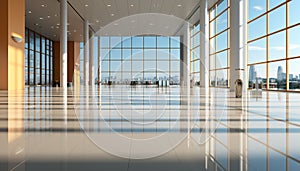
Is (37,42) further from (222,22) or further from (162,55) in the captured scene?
(222,22)

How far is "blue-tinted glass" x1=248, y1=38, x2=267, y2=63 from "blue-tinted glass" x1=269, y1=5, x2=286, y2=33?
1.13 metres

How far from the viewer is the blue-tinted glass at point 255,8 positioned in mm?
18984

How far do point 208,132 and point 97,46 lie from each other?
4205cm

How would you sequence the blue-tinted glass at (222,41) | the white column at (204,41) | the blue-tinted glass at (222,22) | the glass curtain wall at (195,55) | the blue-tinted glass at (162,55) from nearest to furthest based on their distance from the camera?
the blue-tinted glass at (222,22) < the blue-tinted glass at (222,41) < the white column at (204,41) < the glass curtain wall at (195,55) < the blue-tinted glass at (162,55)

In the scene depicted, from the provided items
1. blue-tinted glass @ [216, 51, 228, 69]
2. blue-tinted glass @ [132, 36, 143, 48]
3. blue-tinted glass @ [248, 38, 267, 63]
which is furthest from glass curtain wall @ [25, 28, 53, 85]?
blue-tinted glass @ [248, 38, 267, 63]

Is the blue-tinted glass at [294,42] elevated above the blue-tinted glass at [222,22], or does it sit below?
below

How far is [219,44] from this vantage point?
2564cm

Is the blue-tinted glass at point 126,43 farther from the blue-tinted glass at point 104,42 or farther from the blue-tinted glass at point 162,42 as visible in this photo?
the blue-tinted glass at point 162,42

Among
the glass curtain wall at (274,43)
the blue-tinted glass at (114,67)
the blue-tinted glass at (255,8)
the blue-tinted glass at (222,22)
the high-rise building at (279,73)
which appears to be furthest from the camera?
the blue-tinted glass at (114,67)

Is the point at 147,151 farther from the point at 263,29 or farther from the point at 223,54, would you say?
the point at 223,54

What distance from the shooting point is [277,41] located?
1736cm

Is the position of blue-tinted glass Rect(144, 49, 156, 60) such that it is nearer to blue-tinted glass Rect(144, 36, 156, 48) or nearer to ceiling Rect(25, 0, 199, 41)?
blue-tinted glass Rect(144, 36, 156, 48)

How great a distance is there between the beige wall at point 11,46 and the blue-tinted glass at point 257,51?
1521 cm

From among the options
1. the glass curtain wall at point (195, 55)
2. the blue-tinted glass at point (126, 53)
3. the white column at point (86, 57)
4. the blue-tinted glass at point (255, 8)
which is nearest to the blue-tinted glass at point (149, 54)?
the blue-tinted glass at point (126, 53)
